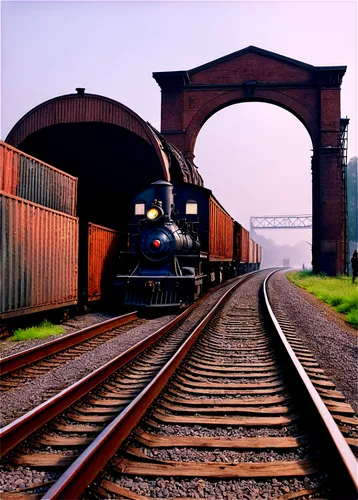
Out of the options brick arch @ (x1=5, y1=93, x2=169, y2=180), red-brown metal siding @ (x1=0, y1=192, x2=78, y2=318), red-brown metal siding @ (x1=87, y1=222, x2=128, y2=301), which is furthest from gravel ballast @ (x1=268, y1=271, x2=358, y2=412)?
brick arch @ (x1=5, y1=93, x2=169, y2=180)

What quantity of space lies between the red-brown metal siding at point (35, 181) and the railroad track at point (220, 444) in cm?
551

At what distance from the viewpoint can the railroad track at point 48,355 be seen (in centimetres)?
576

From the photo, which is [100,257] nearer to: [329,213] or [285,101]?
[329,213]

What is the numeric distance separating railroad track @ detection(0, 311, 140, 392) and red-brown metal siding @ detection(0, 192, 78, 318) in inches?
54.3

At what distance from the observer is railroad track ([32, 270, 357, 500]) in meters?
2.86

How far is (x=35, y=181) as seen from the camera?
1005 cm

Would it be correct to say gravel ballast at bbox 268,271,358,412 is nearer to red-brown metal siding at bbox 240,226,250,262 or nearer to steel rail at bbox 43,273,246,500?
steel rail at bbox 43,273,246,500

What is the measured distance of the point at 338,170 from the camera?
93.2 ft

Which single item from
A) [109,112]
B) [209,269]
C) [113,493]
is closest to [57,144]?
[109,112]

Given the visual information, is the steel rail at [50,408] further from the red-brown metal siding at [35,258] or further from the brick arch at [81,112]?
the brick arch at [81,112]

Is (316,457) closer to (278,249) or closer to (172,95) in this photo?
(172,95)

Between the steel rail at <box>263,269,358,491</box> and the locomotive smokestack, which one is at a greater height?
the locomotive smokestack

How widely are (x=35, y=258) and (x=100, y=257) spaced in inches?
166

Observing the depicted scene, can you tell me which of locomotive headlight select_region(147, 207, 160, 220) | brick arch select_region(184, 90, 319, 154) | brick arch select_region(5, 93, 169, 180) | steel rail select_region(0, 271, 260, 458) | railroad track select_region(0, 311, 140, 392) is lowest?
railroad track select_region(0, 311, 140, 392)
